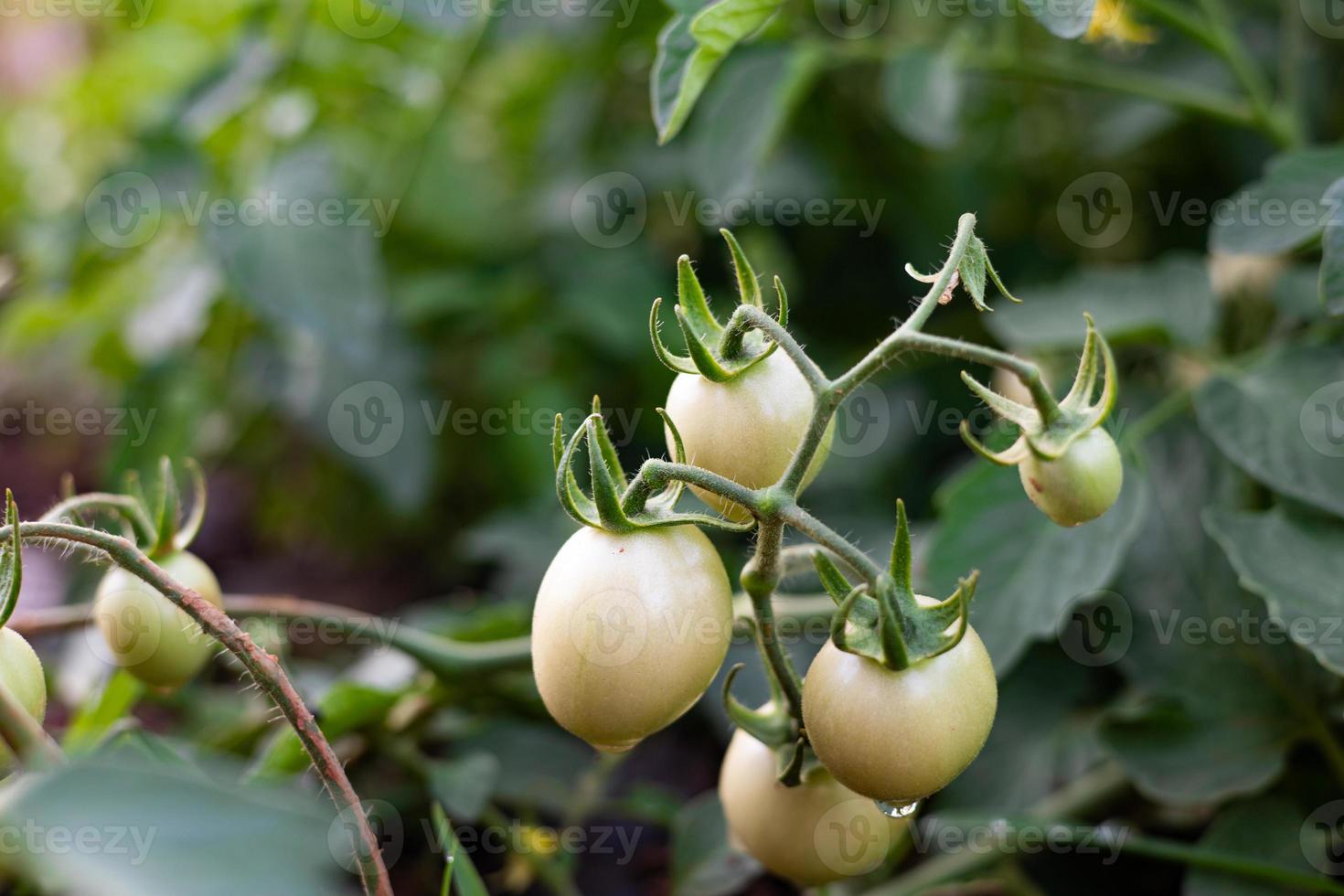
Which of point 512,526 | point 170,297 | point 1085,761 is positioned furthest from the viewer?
point 170,297

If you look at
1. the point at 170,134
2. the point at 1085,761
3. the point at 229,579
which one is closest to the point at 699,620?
the point at 1085,761

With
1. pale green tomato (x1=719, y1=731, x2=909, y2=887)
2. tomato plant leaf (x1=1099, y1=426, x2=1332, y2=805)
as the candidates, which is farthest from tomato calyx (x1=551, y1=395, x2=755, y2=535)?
tomato plant leaf (x1=1099, y1=426, x2=1332, y2=805)

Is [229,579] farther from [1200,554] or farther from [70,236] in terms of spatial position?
[1200,554]

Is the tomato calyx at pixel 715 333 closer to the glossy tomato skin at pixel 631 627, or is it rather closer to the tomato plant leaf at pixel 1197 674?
the glossy tomato skin at pixel 631 627

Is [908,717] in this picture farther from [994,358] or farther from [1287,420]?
[1287,420]

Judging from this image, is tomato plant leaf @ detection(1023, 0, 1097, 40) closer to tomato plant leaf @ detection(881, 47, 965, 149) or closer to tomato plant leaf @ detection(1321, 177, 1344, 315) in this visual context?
tomato plant leaf @ detection(1321, 177, 1344, 315)

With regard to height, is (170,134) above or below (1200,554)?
above

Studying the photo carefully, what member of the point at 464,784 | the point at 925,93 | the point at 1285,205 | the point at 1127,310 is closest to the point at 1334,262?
the point at 1285,205

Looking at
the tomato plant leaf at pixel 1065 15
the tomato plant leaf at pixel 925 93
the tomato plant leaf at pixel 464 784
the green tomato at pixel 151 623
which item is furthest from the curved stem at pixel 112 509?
the tomato plant leaf at pixel 925 93
